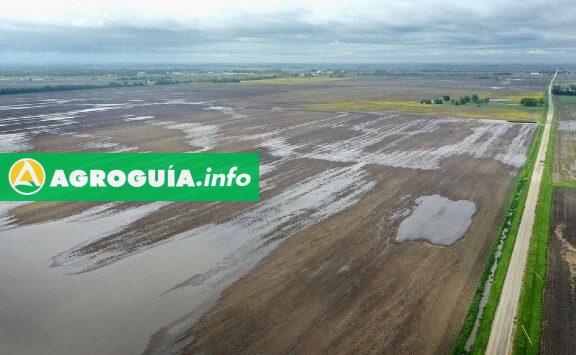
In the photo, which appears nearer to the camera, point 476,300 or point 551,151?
point 476,300

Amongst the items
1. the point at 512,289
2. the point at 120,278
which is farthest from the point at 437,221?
the point at 120,278

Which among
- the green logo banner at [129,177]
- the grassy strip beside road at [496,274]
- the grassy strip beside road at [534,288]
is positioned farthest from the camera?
the green logo banner at [129,177]

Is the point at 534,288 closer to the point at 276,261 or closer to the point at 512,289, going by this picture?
the point at 512,289

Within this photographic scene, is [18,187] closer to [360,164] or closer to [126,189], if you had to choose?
[126,189]

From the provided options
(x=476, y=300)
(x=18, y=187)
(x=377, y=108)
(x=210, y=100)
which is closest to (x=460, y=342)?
(x=476, y=300)

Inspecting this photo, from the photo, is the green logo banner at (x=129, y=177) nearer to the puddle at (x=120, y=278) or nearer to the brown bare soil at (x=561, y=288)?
the puddle at (x=120, y=278)

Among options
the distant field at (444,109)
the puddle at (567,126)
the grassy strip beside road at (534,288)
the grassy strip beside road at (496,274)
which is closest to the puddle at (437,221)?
the grassy strip beside road at (496,274)
